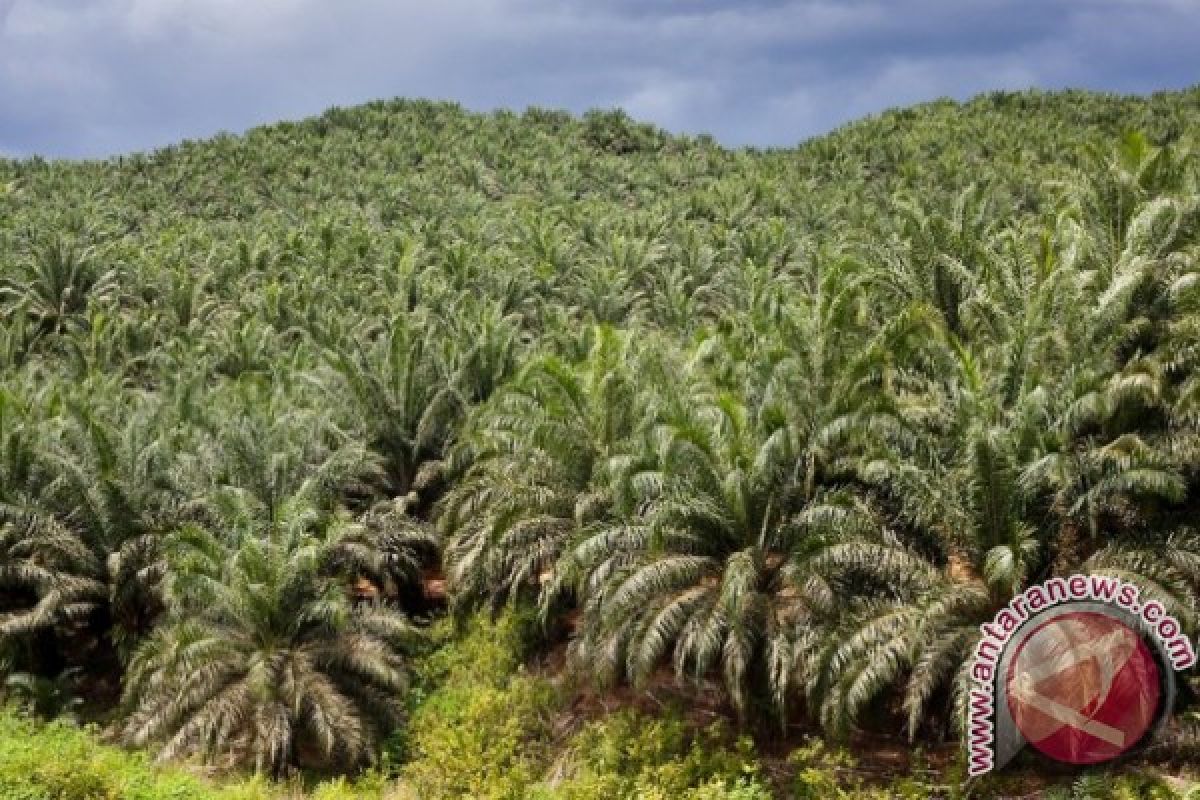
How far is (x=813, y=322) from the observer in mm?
16984

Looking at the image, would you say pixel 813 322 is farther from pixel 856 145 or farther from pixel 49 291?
pixel 856 145

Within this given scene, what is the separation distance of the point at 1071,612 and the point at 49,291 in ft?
104

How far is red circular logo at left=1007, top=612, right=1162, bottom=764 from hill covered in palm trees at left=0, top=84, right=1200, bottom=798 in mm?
686

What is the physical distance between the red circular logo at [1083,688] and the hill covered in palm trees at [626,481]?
686 millimetres

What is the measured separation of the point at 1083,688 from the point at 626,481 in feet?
22.0

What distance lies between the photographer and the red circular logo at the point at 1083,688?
12.5 metres

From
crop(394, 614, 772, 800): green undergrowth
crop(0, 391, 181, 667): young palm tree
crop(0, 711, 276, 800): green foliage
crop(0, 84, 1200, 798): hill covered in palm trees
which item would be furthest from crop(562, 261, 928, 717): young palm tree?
crop(0, 391, 181, 667): young palm tree

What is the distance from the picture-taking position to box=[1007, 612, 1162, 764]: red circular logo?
12.5 meters

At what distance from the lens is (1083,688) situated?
12773mm

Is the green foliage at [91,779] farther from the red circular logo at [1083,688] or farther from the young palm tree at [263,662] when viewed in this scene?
the red circular logo at [1083,688]

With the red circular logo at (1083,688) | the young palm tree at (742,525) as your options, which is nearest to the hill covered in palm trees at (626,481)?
the young palm tree at (742,525)

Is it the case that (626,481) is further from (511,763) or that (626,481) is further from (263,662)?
(263,662)

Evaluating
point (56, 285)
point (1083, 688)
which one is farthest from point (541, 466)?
point (56, 285)

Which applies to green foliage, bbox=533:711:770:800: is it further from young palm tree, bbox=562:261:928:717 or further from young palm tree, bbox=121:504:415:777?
young palm tree, bbox=121:504:415:777
